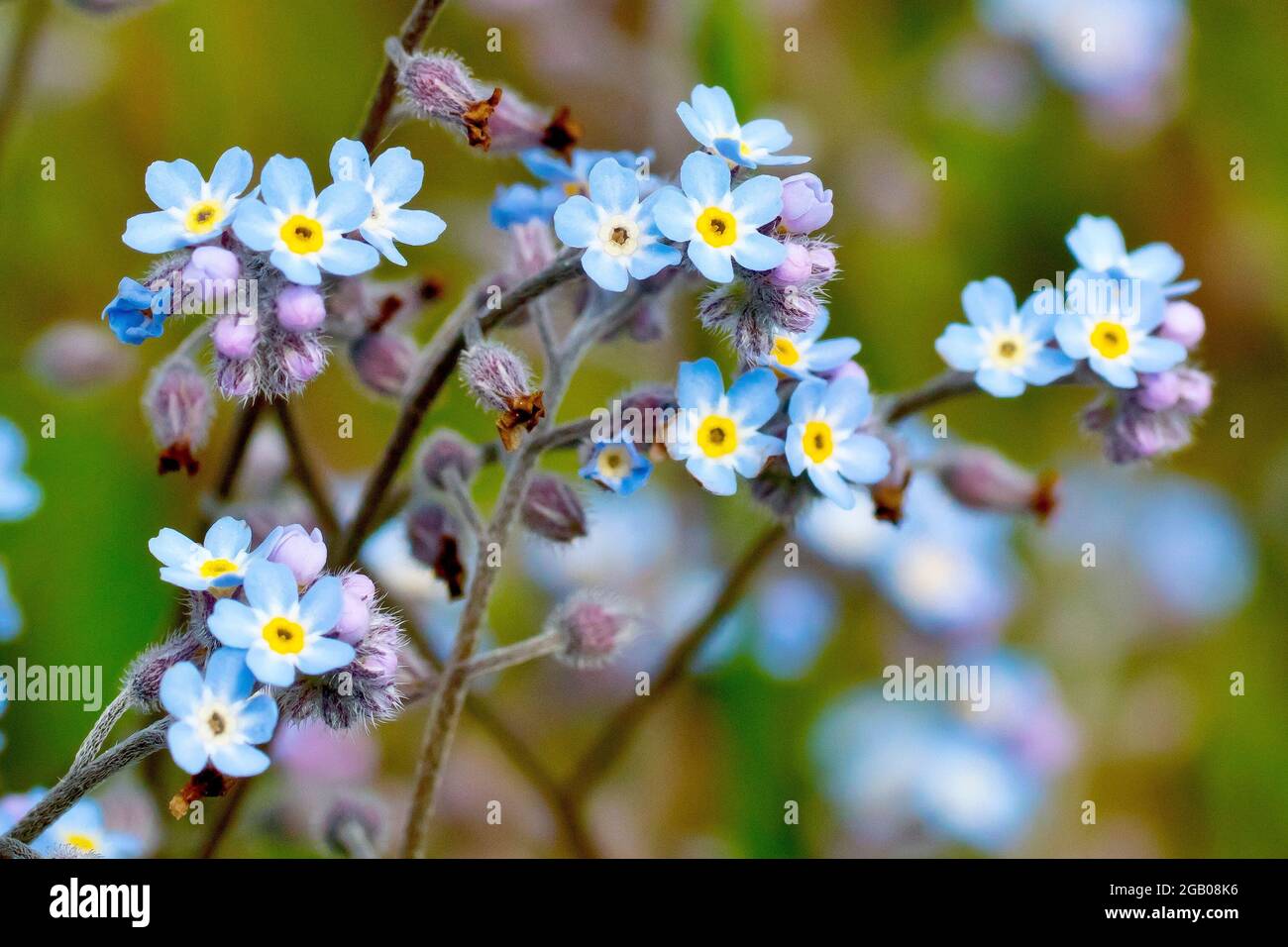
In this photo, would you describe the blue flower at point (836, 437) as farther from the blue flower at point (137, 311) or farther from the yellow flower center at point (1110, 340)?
the blue flower at point (137, 311)

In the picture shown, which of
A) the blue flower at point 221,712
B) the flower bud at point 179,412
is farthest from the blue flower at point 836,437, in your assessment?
the flower bud at point 179,412

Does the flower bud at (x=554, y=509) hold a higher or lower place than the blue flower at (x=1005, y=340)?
lower

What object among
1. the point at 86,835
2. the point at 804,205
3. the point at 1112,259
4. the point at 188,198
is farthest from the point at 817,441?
the point at 86,835

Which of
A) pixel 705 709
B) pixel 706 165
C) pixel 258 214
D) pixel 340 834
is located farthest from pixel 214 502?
pixel 705 709

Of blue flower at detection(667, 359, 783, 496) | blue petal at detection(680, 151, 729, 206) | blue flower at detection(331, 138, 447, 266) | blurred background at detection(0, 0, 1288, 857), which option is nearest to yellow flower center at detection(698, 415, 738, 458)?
blue flower at detection(667, 359, 783, 496)

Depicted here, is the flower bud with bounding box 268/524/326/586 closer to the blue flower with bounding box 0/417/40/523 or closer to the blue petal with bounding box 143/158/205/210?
the blue petal with bounding box 143/158/205/210
